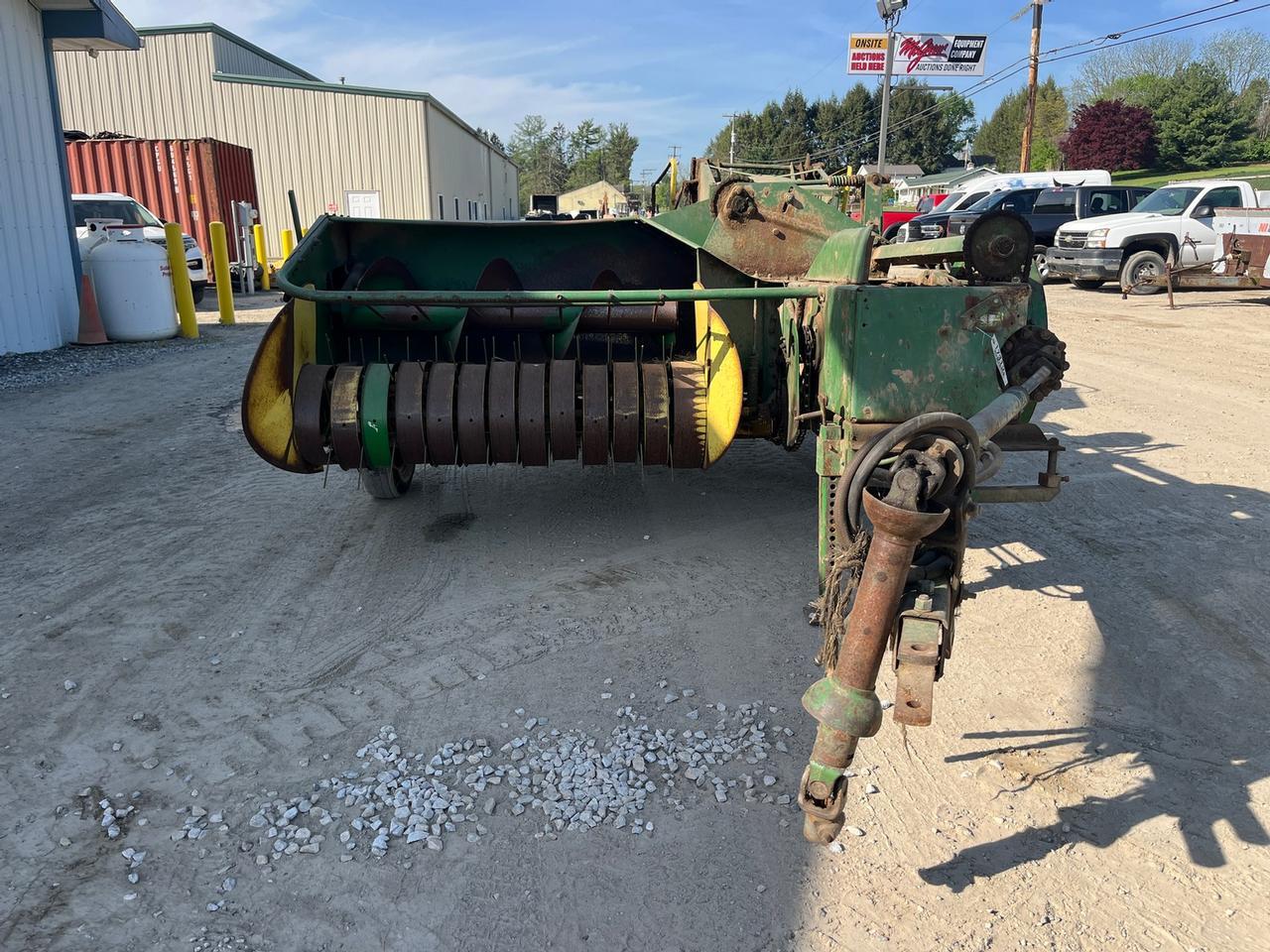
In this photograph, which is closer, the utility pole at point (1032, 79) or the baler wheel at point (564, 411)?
the baler wheel at point (564, 411)

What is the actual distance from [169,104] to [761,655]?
28.2m

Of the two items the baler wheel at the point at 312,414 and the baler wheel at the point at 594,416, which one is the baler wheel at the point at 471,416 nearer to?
the baler wheel at the point at 594,416

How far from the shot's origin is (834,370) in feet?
10.6

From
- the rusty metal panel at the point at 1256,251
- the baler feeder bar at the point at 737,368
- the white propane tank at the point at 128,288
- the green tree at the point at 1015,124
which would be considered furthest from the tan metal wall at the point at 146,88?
the green tree at the point at 1015,124

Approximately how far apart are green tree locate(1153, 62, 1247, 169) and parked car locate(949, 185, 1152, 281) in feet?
132

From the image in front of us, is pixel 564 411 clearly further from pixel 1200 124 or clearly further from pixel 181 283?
pixel 1200 124

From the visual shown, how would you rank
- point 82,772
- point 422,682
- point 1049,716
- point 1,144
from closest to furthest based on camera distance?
point 82,772
point 1049,716
point 422,682
point 1,144

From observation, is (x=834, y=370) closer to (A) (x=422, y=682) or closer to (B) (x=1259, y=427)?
(A) (x=422, y=682)

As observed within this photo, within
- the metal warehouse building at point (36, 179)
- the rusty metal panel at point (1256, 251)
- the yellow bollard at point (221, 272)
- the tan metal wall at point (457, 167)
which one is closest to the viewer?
the metal warehouse building at point (36, 179)

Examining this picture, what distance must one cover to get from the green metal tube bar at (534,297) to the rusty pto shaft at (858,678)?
1.82 metres

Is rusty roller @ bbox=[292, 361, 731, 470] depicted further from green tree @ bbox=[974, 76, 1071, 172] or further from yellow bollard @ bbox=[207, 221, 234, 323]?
green tree @ bbox=[974, 76, 1071, 172]

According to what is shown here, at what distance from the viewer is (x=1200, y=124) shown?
5147cm

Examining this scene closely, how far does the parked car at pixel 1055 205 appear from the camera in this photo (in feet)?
59.0

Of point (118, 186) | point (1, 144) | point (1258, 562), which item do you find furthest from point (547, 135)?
point (1258, 562)
